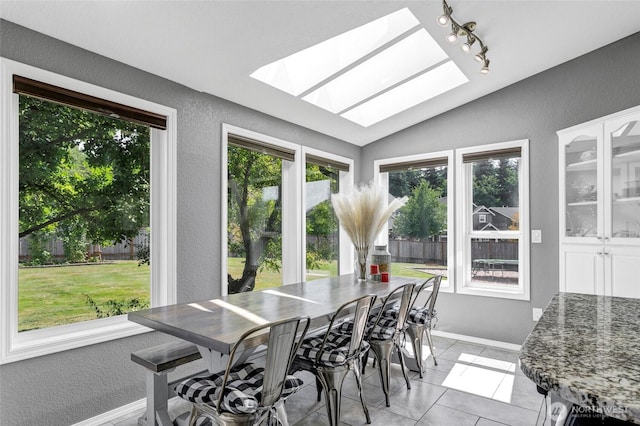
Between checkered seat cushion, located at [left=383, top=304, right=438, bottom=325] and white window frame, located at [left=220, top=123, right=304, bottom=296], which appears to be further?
white window frame, located at [left=220, top=123, right=304, bottom=296]

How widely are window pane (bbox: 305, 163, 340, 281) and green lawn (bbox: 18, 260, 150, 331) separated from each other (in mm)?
1925

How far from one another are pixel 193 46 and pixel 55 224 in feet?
4.75

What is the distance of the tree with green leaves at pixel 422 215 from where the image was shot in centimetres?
457

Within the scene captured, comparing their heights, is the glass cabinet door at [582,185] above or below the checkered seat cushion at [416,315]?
above

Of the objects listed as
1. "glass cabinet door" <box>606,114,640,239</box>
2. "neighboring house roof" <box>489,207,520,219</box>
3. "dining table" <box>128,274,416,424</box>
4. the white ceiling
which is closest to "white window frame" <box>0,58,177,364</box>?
the white ceiling

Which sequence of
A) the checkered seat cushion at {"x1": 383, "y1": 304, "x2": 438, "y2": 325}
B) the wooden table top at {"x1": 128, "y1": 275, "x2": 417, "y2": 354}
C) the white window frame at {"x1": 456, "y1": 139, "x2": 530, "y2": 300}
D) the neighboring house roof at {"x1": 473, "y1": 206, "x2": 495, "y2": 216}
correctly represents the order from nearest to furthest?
1. the wooden table top at {"x1": 128, "y1": 275, "x2": 417, "y2": 354}
2. the checkered seat cushion at {"x1": 383, "y1": 304, "x2": 438, "y2": 325}
3. the white window frame at {"x1": 456, "y1": 139, "x2": 530, "y2": 300}
4. the neighboring house roof at {"x1": 473, "y1": 206, "x2": 495, "y2": 216}

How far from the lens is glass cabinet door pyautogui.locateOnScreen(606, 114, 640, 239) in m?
2.89

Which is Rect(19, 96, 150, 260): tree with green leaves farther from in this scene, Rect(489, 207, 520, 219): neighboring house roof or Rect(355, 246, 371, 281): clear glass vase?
Rect(489, 207, 520, 219): neighboring house roof

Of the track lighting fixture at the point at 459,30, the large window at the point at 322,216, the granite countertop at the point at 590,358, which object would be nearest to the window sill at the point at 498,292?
the large window at the point at 322,216

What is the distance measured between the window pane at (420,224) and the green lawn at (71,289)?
10.5 feet

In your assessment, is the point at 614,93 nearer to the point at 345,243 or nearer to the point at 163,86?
the point at 345,243

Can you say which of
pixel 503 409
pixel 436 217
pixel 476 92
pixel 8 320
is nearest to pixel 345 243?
pixel 436 217

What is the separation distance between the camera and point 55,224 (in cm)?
234

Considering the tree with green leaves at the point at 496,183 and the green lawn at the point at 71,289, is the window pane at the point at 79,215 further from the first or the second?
the tree with green leaves at the point at 496,183
